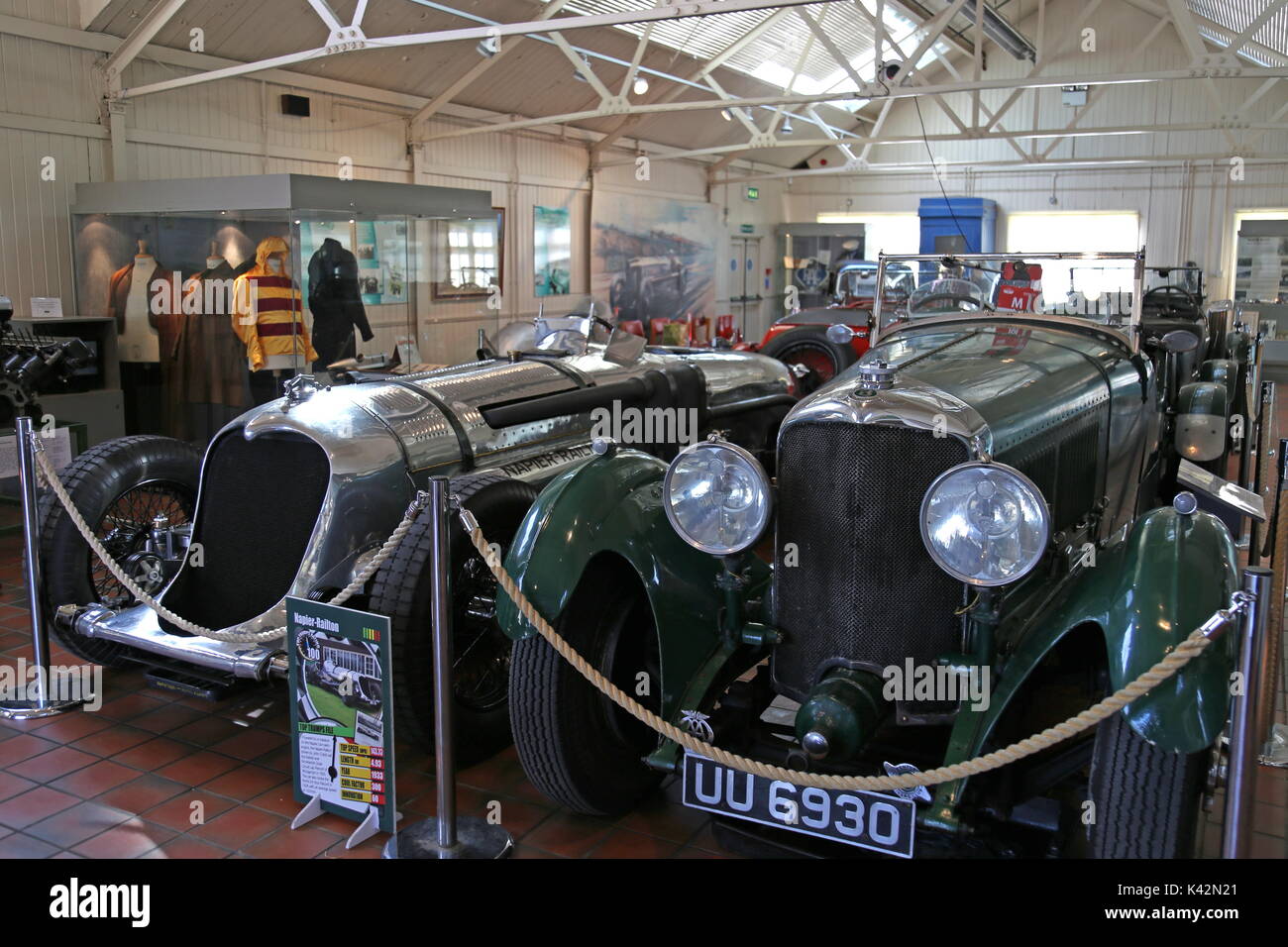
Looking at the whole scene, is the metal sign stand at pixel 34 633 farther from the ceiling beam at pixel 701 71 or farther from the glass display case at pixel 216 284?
the ceiling beam at pixel 701 71

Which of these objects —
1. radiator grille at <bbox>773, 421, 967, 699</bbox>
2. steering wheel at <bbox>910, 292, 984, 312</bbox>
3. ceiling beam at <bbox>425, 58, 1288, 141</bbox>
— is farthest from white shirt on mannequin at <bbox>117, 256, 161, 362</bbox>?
radiator grille at <bbox>773, 421, 967, 699</bbox>

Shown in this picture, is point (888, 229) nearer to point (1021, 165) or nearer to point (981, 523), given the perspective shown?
point (1021, 165)

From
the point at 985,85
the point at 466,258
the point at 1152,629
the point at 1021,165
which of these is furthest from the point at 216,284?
the point at 1021,165

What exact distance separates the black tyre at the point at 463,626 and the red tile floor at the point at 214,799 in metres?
0.18

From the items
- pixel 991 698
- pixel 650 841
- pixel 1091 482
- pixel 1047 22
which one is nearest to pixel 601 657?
pixel 650 841

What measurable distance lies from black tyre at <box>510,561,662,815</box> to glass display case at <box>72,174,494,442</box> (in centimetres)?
520

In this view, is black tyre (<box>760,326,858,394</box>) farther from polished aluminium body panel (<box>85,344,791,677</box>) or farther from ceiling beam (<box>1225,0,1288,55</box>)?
polished aluminium body panel (<box>85,344,791,677</box>)

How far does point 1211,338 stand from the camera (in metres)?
9.24

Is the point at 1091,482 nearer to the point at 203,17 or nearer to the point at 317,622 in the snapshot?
the point at 317,622

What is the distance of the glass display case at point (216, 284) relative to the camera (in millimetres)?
7680

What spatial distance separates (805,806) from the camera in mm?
2645

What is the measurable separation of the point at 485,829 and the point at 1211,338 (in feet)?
27.8

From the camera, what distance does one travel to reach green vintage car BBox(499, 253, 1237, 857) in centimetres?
246

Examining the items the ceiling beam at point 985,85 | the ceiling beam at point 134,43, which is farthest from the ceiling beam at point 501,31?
the ceiling beam at point 985,85
